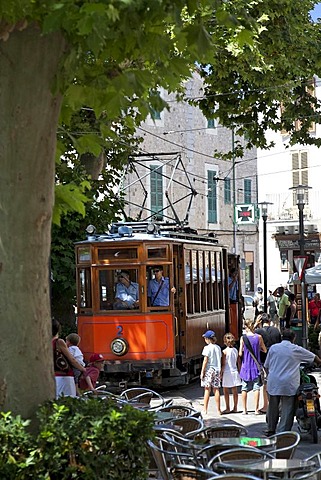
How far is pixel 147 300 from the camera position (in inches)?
710

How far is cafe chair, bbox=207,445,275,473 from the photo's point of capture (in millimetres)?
7621

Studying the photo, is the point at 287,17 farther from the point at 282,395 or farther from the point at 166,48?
the point at 166,48

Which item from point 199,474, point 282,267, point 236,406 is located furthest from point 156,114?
point 282,267

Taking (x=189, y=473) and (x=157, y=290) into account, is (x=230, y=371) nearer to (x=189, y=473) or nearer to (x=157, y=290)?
(x=157, y=290)

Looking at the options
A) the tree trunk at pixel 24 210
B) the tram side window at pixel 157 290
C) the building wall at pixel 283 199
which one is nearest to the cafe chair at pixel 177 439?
the tree trunk at pixel 24 210

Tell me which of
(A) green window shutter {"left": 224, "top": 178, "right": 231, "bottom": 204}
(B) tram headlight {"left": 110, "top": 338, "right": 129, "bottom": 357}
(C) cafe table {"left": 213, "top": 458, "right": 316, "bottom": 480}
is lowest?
(C) cafe table {"left": 213, "top": 458, "right": 316, "bottom": 480}

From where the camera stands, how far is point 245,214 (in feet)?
150

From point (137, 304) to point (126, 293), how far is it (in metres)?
0.28

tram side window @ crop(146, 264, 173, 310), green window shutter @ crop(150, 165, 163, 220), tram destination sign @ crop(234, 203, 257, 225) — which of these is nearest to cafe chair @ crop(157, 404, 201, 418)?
tram side window @ crop(146, 264, 173, 310)

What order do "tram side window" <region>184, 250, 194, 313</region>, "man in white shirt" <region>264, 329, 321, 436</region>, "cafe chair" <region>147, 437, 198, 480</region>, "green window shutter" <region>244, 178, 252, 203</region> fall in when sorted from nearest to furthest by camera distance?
"cafe chair" <region>147, 437, 198, 480</region> → "man in white shirt" <region>264, 329, 321, 436</region> → "tram side window" <region>184, 250, 194, 313</region> → "green window shutter" <region>244, 178, 252, 203</region>

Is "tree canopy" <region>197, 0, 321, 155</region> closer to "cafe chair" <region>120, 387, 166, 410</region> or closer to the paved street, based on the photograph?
the paved street

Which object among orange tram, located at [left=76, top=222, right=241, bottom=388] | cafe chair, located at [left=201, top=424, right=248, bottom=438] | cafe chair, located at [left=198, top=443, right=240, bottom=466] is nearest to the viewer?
cafe chair, located at [left=198, top=443, right=240, bottom=466]

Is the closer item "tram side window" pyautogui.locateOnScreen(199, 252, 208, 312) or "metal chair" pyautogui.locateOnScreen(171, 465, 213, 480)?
"metal chair" pyautogui.locateOnScreen(171, 465, 213, 480)

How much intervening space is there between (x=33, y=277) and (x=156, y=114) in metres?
1.27
